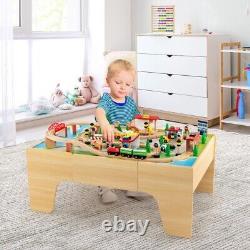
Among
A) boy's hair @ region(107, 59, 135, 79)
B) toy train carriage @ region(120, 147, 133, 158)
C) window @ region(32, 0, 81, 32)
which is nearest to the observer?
toy train carriage @ region(120, 147, 133, 158)

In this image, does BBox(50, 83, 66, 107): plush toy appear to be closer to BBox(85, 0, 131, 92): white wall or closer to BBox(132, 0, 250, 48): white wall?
BBox(85, 0, 131, 92): white wall

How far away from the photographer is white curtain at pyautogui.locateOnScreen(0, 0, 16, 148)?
361 cm

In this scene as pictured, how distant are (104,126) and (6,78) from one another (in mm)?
1527

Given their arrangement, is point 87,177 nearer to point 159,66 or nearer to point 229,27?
point 159,66

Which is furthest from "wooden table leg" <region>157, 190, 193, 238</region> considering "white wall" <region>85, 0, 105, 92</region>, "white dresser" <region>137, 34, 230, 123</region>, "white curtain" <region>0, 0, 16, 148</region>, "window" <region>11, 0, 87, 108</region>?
"white wall" <region>85, 0, 105, 92</region>

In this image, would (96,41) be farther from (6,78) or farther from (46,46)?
(6,78)

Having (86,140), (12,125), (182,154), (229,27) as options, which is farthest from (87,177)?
(229,27)

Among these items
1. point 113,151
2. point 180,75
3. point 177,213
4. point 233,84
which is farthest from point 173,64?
point 177,213

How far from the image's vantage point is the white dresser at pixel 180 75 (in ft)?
13.5

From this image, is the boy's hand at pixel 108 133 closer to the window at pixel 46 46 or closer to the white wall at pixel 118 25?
the window at pixel 46 46

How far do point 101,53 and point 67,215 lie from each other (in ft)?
9.40

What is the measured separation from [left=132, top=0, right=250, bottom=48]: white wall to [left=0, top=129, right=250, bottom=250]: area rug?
177cm

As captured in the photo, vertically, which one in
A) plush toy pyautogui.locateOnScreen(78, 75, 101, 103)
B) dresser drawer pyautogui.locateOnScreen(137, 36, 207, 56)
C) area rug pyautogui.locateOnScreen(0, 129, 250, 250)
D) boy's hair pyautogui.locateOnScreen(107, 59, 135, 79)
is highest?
dresser drawer pyautogui.locateOnScreen(137, 36, 207, 56)

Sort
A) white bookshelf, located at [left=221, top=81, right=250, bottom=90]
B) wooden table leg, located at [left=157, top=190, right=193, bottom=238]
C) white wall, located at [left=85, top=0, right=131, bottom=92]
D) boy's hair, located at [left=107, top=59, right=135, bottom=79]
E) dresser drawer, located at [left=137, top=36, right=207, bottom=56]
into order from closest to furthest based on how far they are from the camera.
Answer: wooden table leg, located at [left=157, top=190, right=193, bottom=238], boy's hair, located at [left=107, top=59, right=135, bottom=79], white bookshelf, located at [left=221, top=81, right=250, bottom=90], dresser drawer, located at [left=137, top=36, right=207, bottom=56], white wall, located at [left=85, top=0, right=131, bottom=92]
